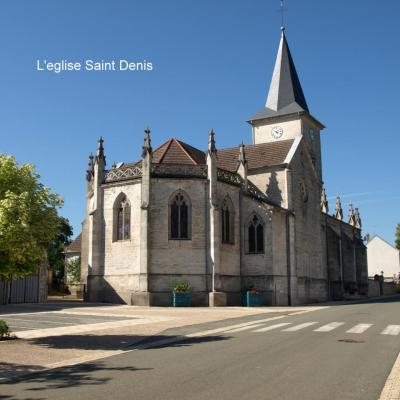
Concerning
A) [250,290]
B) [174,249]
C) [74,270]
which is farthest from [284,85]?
[74,270]

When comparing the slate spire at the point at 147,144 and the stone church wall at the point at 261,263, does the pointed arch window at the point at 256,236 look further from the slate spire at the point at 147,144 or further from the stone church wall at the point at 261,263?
the slate spire at the point at 147,144

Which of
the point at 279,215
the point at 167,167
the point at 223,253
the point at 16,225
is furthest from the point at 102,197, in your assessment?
the point at 16,225

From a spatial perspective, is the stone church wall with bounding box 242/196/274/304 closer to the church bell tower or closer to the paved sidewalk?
the paved sidewalk

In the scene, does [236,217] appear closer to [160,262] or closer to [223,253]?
[223,253]

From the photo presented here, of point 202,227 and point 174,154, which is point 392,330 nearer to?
point 202,227

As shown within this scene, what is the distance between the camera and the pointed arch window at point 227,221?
32969mm

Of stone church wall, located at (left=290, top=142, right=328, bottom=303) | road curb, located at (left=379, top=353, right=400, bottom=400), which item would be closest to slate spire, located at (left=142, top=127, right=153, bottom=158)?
stone church wall, located at (left=290, top=142, right=328, bottom=303)

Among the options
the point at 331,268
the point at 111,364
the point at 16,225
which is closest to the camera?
the point at 111,364

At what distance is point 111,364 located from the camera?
970cm

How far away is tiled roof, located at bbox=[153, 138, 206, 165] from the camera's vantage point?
33.1 m

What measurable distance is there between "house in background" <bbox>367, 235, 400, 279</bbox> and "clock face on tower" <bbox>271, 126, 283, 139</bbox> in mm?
44935

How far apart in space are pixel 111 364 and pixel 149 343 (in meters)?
3.36

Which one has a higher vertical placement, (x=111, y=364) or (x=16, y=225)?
(x=16, y=225)

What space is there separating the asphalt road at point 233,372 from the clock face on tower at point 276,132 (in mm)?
38267
